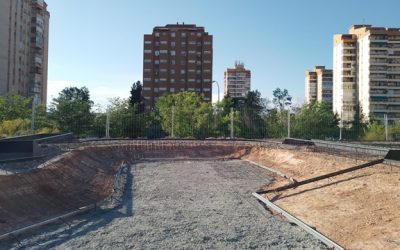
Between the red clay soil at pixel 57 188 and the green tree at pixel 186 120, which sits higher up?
the green tree at pixel 186 120

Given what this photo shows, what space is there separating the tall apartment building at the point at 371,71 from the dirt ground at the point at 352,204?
233ft

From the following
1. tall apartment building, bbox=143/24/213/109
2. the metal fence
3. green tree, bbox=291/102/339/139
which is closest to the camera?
the metal fence

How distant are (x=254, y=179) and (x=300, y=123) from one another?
42.2 ft

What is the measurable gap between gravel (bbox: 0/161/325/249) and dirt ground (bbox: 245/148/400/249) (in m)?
0.55

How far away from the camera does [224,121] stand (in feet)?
83.2

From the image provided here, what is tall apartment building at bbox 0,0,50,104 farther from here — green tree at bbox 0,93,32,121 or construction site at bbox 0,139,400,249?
construction site at bbox 0,139,400,249

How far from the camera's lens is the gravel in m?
6.21

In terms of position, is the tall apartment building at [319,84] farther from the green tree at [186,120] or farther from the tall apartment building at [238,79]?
the green tree at [186,120]

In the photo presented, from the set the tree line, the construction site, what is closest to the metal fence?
the tree line

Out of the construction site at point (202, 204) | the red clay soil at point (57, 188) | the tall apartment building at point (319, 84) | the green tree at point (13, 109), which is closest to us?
the construction site at point (202, 204)

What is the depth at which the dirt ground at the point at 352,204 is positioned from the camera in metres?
6.16

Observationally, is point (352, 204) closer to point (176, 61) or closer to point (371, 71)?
point (176, 61)

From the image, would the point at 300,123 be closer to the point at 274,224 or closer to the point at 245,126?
the point at 245,126

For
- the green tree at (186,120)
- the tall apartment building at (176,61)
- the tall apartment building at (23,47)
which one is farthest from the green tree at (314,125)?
the tall apartment building at (176,61)
